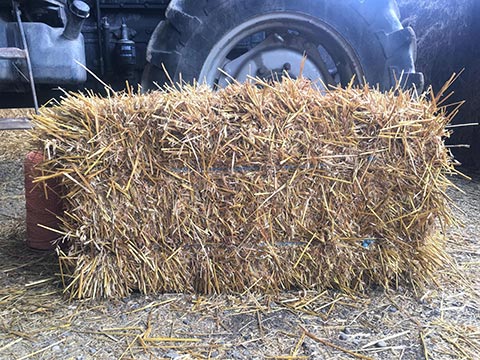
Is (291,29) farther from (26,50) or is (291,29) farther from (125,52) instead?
(26,50)

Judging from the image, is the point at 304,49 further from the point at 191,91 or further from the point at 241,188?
the point at 241,188

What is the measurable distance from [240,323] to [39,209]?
114cm

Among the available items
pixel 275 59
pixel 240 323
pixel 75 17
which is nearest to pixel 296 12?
pixel 275 59

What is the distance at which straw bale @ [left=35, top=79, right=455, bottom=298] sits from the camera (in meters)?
1.79

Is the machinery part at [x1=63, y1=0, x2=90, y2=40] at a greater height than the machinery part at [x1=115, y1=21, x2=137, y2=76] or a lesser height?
greater

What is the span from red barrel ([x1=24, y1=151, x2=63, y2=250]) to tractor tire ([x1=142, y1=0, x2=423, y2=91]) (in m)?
0.87

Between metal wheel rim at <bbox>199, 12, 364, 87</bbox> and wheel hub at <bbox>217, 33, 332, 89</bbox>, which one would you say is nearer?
Answer: metal wheel rim at <bbox>199, 12, 364, 87</bbox>

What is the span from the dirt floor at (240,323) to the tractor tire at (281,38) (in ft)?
3.82

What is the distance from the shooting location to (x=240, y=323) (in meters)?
1.71

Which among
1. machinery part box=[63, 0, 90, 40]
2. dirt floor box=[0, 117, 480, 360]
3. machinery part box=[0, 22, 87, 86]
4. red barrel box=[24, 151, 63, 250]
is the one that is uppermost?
machinery part box=[63, 0, 90, 40]

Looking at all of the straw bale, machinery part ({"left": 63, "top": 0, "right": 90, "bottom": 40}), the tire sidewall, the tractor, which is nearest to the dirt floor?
the straw bale

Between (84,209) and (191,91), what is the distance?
26.2 inches

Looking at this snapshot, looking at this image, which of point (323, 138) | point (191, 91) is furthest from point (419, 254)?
point (191, 91)

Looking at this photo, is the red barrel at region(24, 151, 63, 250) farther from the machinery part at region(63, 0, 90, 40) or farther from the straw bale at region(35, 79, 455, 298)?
the machinery part at region(63, 0, 90, 40)
